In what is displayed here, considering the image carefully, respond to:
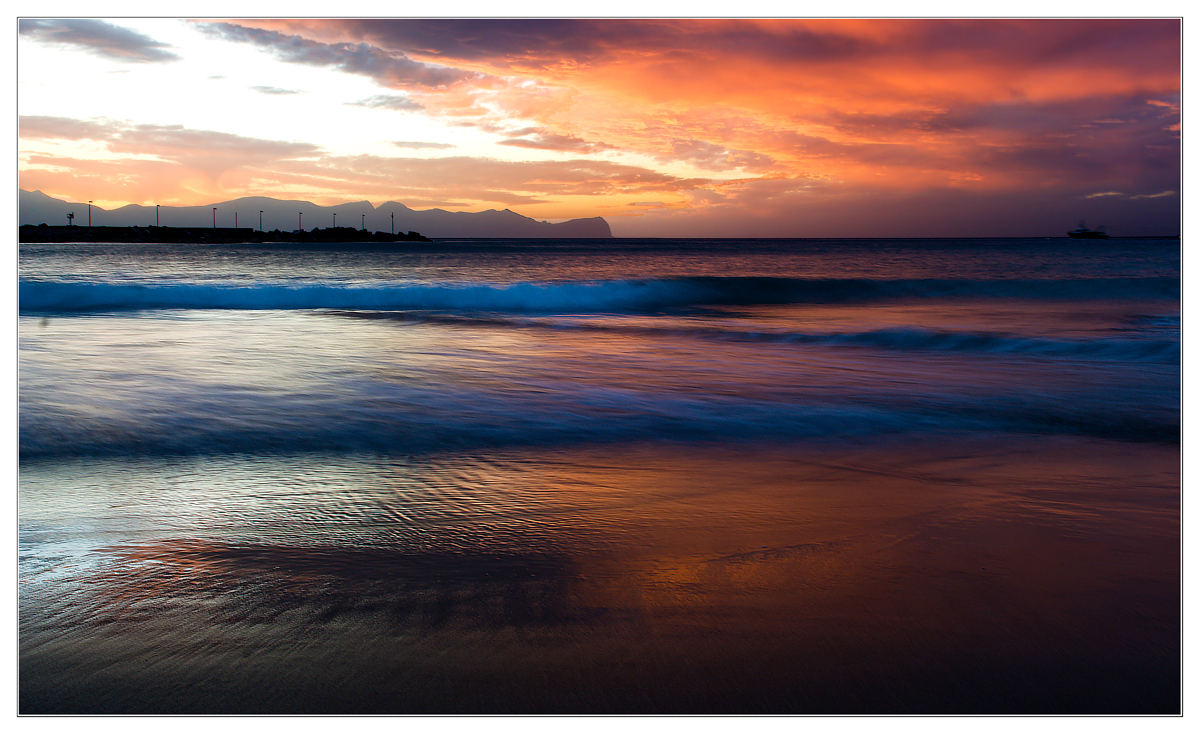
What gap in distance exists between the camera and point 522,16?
3607 millimetres

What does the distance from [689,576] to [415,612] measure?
0.92 metres

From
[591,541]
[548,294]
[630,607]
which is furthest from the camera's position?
[548,294]

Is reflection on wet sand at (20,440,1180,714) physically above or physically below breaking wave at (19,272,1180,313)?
below

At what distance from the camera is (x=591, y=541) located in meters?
2.61

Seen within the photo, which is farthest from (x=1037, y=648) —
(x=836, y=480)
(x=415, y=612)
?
(x=415, y=612)

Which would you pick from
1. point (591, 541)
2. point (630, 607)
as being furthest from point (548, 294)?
point (630, 607)

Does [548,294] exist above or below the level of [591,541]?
above

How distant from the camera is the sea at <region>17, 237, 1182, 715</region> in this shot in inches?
70.6

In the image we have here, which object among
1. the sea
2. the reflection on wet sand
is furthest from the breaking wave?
the reflection on wet sand

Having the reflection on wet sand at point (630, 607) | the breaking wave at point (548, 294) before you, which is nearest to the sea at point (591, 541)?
the reflection on wet sand at point (630, 607)

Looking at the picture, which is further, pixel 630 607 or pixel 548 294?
pixel 548 294

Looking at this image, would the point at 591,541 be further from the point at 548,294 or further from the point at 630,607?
the point at 548,294

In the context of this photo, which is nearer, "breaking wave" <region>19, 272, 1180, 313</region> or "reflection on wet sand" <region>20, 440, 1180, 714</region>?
"reflection on wet sand" <region>20, 440, 1180, 714</region>

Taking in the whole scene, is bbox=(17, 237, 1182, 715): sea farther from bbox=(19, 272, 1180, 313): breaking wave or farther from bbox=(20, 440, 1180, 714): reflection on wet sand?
bbox=(19, 272, 1180, 313): breaking wave
